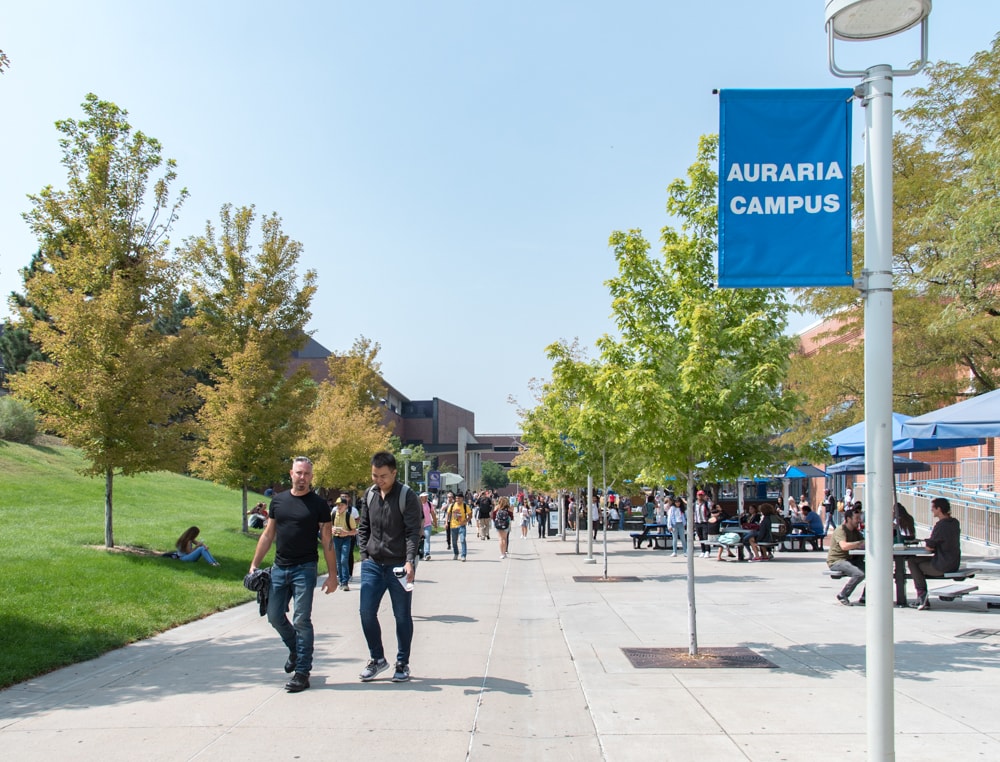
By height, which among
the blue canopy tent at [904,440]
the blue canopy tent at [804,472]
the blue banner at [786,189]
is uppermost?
the blue banner at [786,189]

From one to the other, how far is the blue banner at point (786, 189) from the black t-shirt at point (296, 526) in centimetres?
411

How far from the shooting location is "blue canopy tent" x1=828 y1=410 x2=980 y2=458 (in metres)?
12.7

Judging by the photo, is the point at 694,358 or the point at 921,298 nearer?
the point at 694,358

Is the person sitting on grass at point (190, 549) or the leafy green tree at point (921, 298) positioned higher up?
the leafy green tree at point (921, 298)

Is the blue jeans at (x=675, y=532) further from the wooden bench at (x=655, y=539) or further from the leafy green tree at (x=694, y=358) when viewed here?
the leafy green tree at (x=694, y=358)

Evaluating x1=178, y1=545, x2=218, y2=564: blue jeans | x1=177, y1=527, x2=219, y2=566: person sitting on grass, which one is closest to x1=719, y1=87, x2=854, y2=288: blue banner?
x1=177, y1=527, x2=219, y2=566: person sitting on grass

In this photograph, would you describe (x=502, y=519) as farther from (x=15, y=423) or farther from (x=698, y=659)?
(x=15, y=423)

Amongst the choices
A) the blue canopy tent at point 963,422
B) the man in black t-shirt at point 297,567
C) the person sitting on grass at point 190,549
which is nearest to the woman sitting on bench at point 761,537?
the blue canopy tent at point 963,422

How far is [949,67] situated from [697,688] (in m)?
21.6

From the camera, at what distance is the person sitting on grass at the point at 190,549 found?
52.9 feet

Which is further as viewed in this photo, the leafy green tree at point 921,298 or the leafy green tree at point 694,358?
the leafy green tree at point 921,298

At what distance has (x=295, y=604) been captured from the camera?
7.17m

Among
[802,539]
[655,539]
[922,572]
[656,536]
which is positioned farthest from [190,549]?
[655,539]

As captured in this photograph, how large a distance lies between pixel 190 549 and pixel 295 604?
10.2 m
